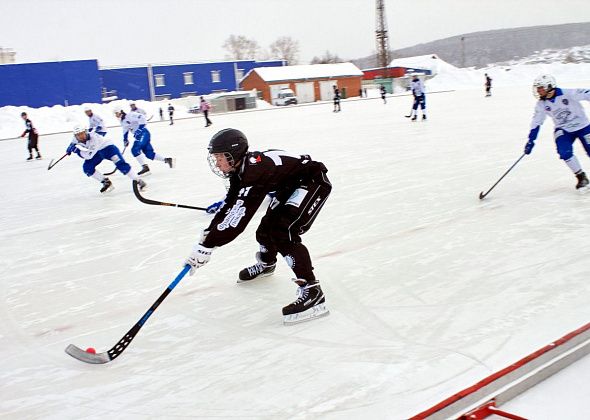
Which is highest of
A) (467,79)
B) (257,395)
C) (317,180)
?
(467,79)

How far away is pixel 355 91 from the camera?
2057 inches

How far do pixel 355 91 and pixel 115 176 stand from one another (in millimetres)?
44026

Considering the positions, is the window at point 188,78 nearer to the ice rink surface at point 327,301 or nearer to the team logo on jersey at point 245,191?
the ice rink surface at point 327,301

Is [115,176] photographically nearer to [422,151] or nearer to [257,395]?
[422,151]

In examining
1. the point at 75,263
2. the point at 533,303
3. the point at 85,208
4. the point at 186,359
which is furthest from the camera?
the point at 85,208

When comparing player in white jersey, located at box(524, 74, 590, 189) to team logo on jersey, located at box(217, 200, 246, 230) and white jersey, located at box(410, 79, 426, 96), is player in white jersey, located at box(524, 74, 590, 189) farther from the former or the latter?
white jersey, located at box(410, 79, 426, 96)

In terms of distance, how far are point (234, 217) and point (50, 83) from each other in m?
39.9

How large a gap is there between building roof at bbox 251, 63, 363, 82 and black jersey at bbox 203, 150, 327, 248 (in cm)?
4640

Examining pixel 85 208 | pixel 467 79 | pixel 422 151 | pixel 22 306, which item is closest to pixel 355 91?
pixel 467 79

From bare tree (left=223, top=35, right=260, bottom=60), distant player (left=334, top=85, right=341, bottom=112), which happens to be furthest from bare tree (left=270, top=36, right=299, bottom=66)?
distant player (left=334, top=85, right=341, bottom=112)

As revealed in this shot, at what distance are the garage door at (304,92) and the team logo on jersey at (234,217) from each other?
47.3 metres

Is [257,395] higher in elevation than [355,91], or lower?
lower

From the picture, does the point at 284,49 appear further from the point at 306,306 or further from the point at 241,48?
the point at 306,306

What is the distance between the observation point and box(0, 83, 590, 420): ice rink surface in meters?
2.57
